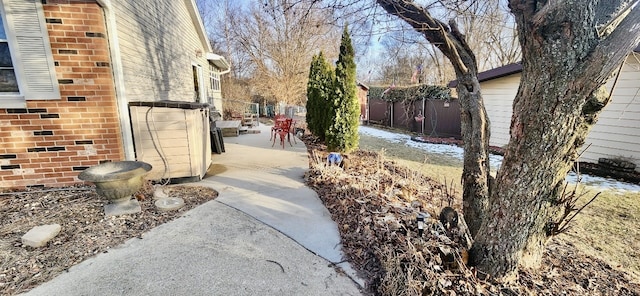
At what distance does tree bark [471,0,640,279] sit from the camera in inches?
65.4

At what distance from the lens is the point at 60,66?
353 centimetres

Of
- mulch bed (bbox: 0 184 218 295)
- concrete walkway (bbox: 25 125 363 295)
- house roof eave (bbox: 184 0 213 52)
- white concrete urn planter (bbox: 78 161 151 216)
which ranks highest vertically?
house roof eave (bbox: 184 0 213 52)

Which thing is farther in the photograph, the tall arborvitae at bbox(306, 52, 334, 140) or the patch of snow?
the tall arborvitae at bbox(306, 52, 334, 140)

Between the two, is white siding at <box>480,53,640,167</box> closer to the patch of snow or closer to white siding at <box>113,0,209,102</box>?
the patch of snow

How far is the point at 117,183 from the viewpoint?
3160 mm

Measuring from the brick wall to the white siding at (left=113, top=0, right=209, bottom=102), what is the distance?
503 mm

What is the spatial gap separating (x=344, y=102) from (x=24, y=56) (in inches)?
202

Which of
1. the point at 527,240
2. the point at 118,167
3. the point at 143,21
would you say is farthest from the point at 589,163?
the point at 143,21

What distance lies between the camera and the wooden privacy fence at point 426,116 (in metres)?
11.3

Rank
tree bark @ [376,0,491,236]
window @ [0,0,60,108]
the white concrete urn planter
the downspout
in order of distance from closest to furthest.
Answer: tree bark @ [376,0,491,236] → the white concrete urn planter → window @ [0,0,60,108] → the downspout

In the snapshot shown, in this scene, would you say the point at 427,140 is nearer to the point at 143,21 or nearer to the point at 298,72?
the point at 143,21

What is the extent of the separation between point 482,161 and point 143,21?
598 centimetres

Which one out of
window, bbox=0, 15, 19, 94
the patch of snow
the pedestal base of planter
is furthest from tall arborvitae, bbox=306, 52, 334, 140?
window, bbox=0, 15, 19, 94

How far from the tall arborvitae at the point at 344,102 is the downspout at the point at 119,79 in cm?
388
